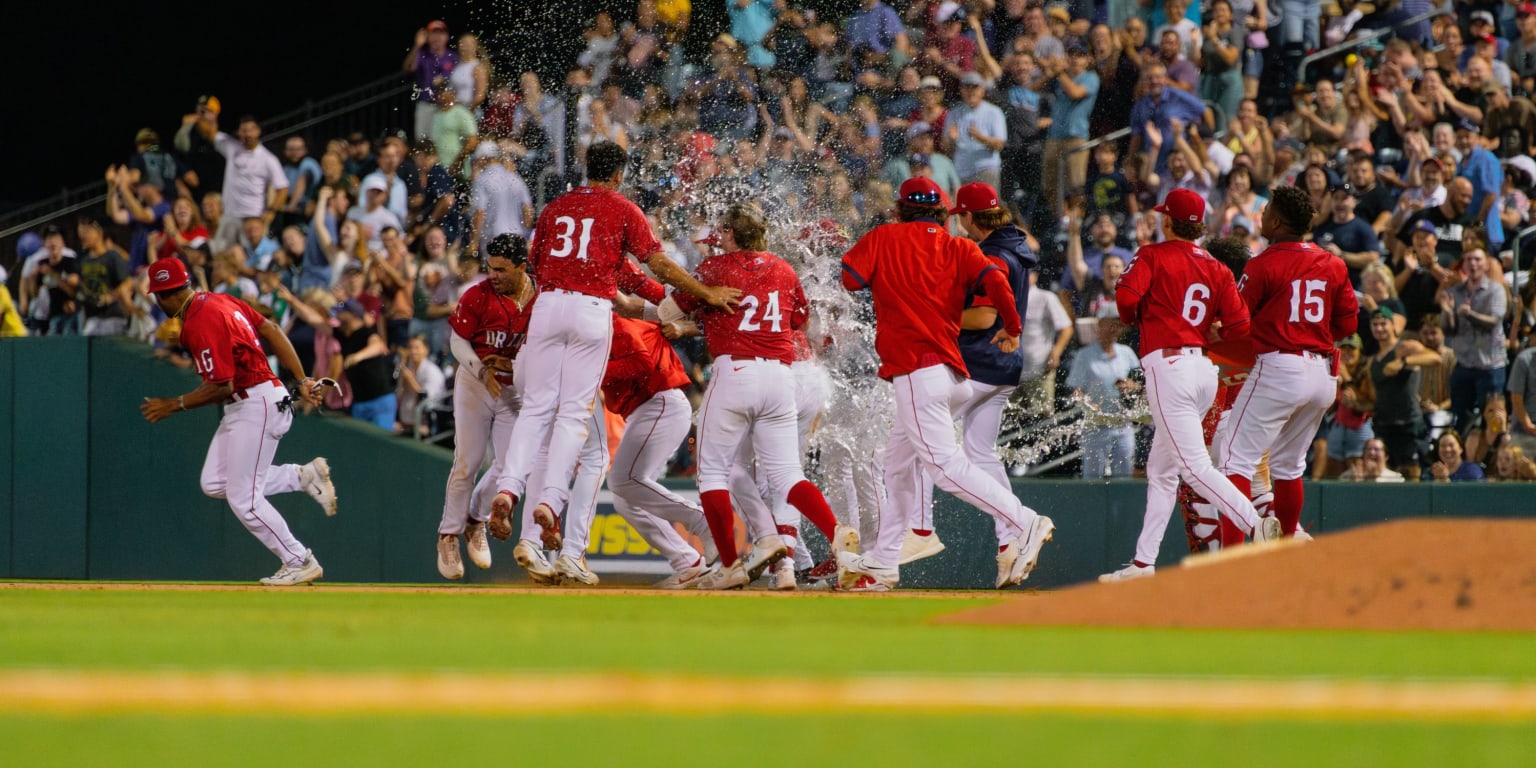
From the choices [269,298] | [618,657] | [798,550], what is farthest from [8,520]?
[618,657]

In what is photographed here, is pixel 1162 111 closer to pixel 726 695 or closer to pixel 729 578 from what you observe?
pixel 729 578

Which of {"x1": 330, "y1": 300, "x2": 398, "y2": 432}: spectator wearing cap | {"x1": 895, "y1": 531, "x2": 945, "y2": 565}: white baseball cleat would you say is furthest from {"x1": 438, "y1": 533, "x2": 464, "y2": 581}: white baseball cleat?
{"x1": 330, "y1": 300, "x2": 398, "y2": 432}: spectator wearing cap

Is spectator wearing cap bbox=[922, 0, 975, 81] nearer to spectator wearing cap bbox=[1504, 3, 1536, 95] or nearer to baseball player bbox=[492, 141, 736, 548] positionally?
spectator wearing cap bbox=[1504, 3, 1536, 95]

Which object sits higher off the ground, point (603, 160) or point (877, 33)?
point (877, 33)

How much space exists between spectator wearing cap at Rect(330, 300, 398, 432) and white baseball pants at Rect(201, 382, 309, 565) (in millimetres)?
3820

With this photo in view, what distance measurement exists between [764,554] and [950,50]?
28.1ft

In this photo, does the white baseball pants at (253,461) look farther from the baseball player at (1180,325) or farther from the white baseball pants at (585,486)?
the baseball player at (1180,325)

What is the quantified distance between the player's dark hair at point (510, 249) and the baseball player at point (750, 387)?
111 centimetres

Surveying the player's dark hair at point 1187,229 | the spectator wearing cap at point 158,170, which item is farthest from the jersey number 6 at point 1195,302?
the spectator wearing cap at point 158,170

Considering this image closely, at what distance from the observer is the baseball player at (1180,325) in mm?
9758

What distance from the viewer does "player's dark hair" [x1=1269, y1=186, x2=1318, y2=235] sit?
33.4ft

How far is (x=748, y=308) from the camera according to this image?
9.54m

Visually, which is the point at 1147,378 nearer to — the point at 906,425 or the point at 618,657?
the point at 906,425

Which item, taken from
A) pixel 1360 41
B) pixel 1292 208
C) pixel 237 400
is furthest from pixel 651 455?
pixel 1360 41
